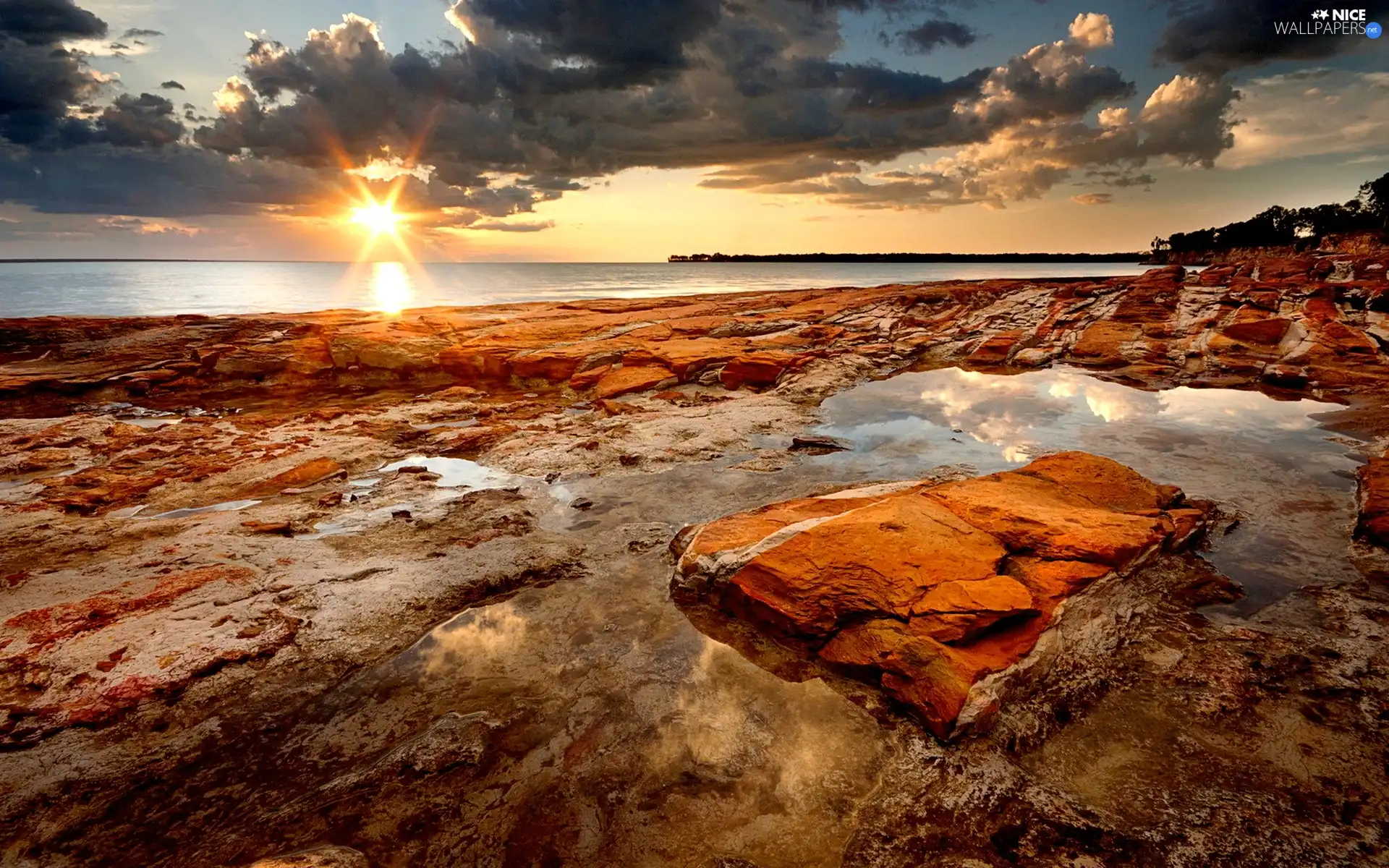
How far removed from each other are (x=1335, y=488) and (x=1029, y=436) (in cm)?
441

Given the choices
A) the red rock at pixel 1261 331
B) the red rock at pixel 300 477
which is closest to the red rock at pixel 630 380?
the red rock at pixel 300 477

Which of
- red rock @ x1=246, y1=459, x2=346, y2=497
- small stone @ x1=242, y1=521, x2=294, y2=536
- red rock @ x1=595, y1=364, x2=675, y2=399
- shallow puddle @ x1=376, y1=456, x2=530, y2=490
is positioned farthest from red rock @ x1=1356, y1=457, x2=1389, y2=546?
red rock @ x1=246, y1=459, x2=346, y2=497

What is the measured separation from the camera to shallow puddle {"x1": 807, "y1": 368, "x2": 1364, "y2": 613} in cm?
730

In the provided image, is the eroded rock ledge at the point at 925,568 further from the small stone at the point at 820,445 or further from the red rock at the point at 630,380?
the red rock at the point at 630,380

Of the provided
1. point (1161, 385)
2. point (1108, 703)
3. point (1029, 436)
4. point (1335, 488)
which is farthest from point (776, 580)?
point (1161, 385)

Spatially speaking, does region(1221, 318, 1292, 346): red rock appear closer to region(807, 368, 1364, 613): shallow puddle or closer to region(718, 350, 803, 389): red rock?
region(807, 368, 1364, 613): shallow puddle

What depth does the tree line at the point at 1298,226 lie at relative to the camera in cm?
9131

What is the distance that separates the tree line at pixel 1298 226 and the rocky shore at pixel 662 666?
405 ft

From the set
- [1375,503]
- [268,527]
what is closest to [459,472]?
[268,527]

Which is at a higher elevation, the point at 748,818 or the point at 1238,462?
the point at 1238,462

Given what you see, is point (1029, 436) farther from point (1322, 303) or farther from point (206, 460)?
point (1322, 303)

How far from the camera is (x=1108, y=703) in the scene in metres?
4.96

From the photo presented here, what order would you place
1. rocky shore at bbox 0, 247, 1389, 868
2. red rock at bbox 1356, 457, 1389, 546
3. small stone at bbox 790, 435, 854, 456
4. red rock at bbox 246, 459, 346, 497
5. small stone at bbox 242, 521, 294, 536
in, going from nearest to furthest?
rocky shore at bbox 0, 247, 1389, 868 → red rock at bbox 1356, 457, 1389, 546 → small stone at bbox 242, 521, 294, 536 → red rock at bbox 246, 459, 346, 497 → small stone at bbox 790, 435, 854, 456

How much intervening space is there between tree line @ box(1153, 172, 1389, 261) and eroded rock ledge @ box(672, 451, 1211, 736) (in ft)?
403
